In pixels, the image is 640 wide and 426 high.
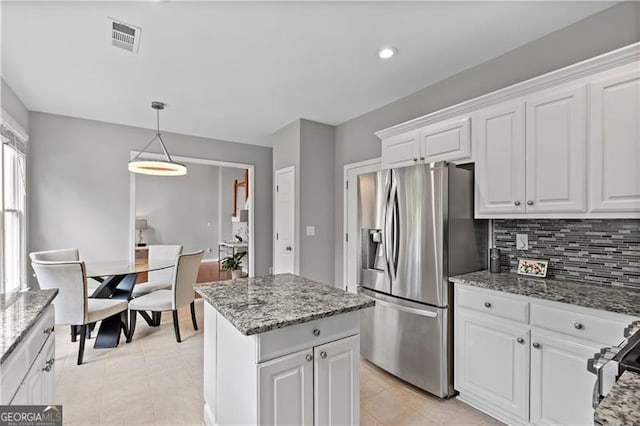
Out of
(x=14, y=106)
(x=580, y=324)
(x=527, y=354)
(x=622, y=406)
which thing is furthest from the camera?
(x=14, y=106)

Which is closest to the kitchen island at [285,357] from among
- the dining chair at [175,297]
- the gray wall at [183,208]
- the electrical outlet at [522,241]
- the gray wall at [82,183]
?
the electrical outlet at [522,241]

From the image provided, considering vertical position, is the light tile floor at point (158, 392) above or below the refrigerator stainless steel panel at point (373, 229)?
below

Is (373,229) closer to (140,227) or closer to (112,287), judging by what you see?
(112,287)

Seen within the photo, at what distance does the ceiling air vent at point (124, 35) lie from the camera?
6.75ft

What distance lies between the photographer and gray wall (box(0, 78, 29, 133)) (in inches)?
114

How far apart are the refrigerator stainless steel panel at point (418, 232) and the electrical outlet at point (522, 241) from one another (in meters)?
0.68

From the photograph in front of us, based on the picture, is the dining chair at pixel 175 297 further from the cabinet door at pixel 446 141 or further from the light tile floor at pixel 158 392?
the cabinet door at pixel 446 141

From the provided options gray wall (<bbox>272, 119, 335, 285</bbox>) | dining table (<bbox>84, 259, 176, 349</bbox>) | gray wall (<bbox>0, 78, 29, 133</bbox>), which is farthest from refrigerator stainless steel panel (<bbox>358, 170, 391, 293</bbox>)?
gray wall (<bbox>0, 78, 29, 133</bbox>)

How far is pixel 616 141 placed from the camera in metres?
1.66

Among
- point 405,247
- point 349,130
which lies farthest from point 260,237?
point 405,247

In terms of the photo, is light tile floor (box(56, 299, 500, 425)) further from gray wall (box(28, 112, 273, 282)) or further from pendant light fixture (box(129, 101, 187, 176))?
pendant light fixture (box(129, 101, 187, 176))

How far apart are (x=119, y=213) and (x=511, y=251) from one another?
4.69 meters

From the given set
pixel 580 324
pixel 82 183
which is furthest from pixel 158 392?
pixel 82 183

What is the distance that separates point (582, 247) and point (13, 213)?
5273 mm
